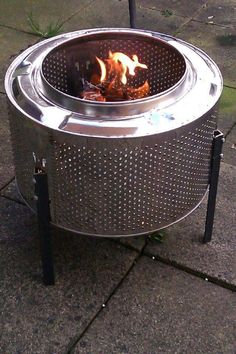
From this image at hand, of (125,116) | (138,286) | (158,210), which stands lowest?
(138,286)

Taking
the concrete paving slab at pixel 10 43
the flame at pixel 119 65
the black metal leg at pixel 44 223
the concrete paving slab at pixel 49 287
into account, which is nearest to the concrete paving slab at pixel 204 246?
the concrete paving slab at pixel 49 287

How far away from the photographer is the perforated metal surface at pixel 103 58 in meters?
2.85

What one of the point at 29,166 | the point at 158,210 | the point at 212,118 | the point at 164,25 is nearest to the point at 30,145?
the point at 29,166

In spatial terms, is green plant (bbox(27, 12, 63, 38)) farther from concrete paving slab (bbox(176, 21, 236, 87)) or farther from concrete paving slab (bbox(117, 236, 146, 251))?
concrete paving slab (bbox(117, 236, 146, 251))

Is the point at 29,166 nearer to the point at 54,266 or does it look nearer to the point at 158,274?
the point at 54,266

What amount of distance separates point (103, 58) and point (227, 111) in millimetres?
1523

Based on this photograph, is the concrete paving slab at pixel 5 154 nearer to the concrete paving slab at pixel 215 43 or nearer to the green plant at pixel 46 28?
the green plant at pixel 46 28

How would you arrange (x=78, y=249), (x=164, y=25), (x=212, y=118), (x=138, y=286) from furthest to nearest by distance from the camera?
(x=164, y=25) → (x=78, y=249) → (x=138, y=286) → (x=212, y=118)

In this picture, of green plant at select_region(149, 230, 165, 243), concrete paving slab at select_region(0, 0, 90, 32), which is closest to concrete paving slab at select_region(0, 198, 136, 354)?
green plant at select_region(149, 230, 165, 243)

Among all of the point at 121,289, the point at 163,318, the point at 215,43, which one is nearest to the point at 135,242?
the point at 121,289

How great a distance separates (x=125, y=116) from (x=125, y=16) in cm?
328

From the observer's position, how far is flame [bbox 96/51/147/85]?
109 inches

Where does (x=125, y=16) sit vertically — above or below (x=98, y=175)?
below

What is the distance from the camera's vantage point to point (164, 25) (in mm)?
5262
